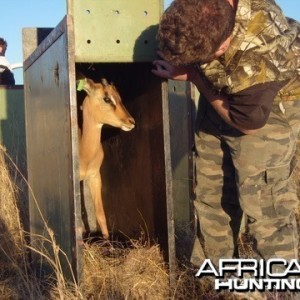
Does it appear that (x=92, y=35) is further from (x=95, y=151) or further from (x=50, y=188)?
(x=95, y=151)

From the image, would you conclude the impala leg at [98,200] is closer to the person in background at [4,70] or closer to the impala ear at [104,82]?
the impala ear at [104,82]

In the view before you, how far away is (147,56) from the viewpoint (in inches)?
140

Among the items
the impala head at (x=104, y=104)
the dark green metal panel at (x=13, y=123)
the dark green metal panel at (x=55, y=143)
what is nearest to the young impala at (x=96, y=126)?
the impala head at (x=104, y=104)

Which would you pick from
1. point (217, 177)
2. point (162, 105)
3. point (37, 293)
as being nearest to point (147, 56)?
point (162, 105)

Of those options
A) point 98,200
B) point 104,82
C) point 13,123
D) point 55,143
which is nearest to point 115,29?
point 55,143

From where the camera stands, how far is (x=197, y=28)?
2936 millimetres

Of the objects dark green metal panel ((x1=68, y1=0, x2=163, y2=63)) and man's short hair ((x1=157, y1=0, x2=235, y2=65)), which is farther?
dark green metal panel ((x1=68, y1=0, x2=163, y2=63))

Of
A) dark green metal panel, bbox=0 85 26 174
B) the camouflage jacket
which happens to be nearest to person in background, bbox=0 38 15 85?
dark green metal panel, bbox=0 85 26 174

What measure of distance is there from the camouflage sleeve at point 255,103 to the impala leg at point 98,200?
2241 mm

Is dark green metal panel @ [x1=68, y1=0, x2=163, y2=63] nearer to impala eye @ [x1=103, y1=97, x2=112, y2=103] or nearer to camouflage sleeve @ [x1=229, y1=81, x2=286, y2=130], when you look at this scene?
camouflage sleeve @ [x1=229, y1=81, x2=286, y2=130]

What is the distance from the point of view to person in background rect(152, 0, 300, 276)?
9.90 feet

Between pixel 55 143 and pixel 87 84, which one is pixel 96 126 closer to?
pixel 87 84

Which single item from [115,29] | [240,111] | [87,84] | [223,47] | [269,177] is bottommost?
[269,177]

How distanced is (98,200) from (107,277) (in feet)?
5.20
